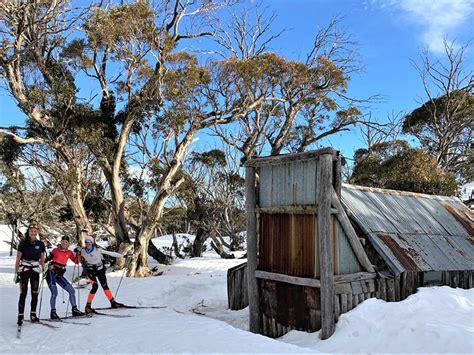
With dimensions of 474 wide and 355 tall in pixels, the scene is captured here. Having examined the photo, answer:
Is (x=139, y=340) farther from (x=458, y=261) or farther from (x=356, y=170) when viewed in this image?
(x=356, y=170)

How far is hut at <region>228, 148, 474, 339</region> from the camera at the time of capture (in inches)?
312

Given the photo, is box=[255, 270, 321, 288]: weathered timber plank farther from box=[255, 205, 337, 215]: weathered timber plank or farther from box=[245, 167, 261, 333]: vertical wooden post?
box=[255, 205, 337, 215]: weathered timber plank

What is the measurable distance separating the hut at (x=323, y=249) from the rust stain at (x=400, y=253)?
0.10 ft

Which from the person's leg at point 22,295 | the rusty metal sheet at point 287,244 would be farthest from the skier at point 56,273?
the rusty metal sheet at point 287,244

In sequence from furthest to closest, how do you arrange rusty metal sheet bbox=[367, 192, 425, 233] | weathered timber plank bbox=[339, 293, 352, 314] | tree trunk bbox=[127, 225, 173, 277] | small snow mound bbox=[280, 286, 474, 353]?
tree trunk bbox=[127, 225, 173, 277] < rusty metal sheet bbox=[367, 192, 425, 233] < weathered timber plank bbox=[339, 293, 352, 314] < small snow mound bbox=[280, 286, 474, 353]

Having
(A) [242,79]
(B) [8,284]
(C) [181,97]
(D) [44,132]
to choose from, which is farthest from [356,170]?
(B) [8,284]

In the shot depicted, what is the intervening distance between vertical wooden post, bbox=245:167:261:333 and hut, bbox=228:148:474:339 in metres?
0.02

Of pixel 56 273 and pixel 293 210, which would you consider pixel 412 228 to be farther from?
pixel 56 273

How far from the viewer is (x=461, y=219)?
12.3 metres

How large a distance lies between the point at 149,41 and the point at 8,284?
10587 mm

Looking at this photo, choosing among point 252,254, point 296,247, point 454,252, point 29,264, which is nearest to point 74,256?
point 29,264

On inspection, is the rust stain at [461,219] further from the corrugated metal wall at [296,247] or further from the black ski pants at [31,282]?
the black ski pants at [31,282]

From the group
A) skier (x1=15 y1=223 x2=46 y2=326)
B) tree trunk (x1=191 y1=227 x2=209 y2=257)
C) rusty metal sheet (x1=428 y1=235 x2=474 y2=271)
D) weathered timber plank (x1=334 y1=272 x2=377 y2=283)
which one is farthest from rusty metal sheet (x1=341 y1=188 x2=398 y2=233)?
tree trunk (x1=191 y1=227 x2=209 y2=257)

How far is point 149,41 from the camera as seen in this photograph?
16.5m
